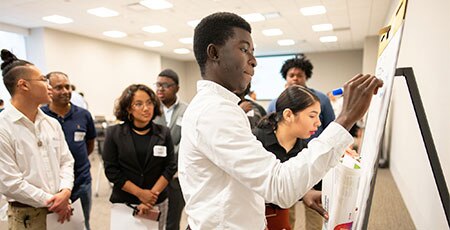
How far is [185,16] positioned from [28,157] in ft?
17.9

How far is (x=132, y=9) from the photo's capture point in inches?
236

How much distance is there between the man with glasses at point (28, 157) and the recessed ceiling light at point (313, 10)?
17.7ft

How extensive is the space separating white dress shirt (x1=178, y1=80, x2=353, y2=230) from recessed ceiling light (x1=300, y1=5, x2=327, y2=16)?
226 inches

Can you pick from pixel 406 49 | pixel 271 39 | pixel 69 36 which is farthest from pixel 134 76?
pixel 406 49

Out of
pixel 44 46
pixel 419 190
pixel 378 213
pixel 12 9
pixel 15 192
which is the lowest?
pixel 378 213

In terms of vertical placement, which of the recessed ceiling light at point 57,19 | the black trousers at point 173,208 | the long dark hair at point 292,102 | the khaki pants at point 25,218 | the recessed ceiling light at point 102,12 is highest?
the recessed ceiling light at point 102,12

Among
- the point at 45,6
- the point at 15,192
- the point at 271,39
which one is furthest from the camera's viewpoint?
the point at 271,39

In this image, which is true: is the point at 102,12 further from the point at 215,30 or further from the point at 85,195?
the point at 215,30

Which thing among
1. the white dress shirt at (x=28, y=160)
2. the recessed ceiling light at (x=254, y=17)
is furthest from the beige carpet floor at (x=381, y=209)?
the recessed ceiling light at (x=254, y=17)

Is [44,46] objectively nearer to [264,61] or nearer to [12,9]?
[12,9]

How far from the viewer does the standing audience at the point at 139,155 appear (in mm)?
1961

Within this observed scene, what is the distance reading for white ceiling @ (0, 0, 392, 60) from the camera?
566cm

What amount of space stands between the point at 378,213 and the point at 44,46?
7.51 m

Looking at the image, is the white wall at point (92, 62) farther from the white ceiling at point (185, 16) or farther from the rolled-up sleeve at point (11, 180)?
the rolled-up sleeve at point (11, 180)
